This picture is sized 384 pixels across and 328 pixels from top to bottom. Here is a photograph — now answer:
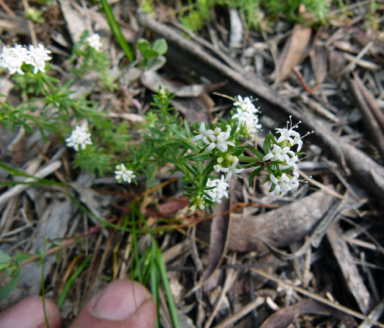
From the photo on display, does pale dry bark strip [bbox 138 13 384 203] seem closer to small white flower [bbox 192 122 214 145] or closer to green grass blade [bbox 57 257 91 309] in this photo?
small white flower [bbox 192 122 214 145]

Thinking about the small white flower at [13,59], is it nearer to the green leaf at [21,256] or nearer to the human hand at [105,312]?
the green leaf at [21,256]

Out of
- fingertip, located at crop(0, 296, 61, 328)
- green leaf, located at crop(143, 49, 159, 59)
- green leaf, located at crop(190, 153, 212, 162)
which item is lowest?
fingertip, located at crop(0, 296, 61, 328)

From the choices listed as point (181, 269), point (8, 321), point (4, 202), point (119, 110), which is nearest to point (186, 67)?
point (119, 110)

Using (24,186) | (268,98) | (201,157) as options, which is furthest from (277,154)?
(24,186)

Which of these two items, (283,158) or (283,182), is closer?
(283,158)

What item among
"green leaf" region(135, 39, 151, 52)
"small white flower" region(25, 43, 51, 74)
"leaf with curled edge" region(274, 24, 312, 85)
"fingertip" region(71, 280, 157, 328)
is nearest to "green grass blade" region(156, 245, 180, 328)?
"fingertip" region(71, 280, 157, 328)

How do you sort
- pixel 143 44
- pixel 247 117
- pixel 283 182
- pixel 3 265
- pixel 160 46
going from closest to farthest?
pixel 283 182 → pixel 247 117 → pixel 3 265 → pixel 143 44 → pixel 160 46

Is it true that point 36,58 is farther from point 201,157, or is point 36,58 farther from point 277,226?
point 277,226
